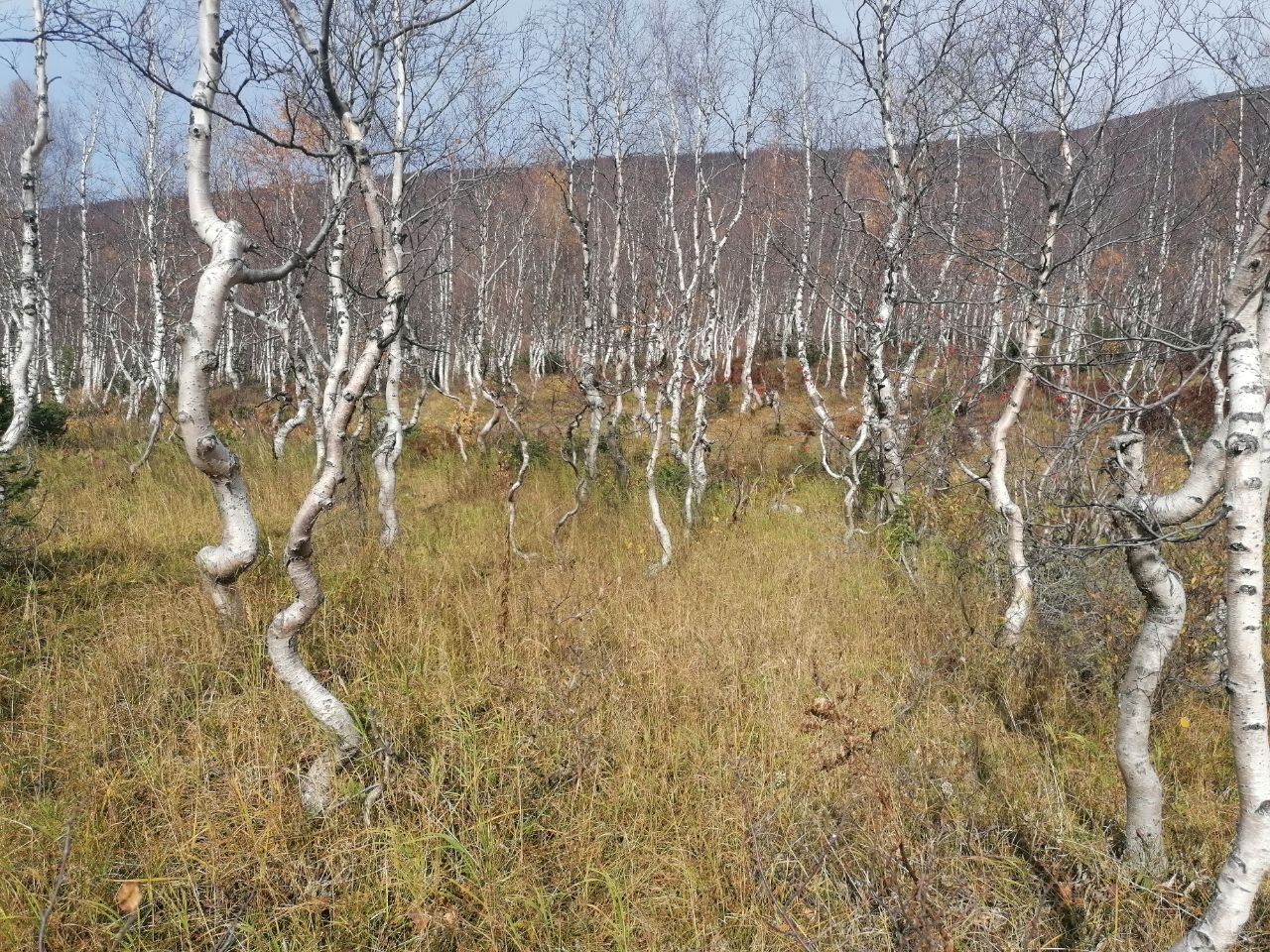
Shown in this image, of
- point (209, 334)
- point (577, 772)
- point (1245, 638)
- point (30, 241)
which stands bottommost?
point (577, 772)

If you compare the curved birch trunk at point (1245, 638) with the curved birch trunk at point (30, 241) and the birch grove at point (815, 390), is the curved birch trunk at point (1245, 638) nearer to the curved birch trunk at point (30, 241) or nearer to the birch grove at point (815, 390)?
the birch grove at point (815, 390)

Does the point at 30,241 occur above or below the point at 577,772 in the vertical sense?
above

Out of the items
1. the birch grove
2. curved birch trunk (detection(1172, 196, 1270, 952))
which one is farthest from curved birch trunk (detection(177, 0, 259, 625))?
curved birch trunk (detection(1172, 196, 1270, 952))

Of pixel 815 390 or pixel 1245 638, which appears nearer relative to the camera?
pixel 1245 638

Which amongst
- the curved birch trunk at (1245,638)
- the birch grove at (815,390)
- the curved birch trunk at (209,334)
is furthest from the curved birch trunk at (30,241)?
the curved birch trunk at (1245,638)

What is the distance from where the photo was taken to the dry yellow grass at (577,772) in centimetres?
229

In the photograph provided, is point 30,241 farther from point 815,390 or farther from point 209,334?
point 815,390

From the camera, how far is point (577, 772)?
2.89 metres

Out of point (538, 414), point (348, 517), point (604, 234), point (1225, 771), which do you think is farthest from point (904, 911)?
point (604, 234)

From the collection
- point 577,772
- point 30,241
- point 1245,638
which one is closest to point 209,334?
point 577,772

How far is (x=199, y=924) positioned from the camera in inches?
86.8

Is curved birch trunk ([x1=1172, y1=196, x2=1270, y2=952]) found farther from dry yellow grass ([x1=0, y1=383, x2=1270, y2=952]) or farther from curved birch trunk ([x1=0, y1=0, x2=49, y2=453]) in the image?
curved birch trunk ([x1=0, y1=0, x2=49, y2=453])

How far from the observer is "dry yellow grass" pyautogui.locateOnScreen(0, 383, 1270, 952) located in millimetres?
2293

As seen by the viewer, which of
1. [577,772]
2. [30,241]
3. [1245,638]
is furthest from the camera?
[30,241]
